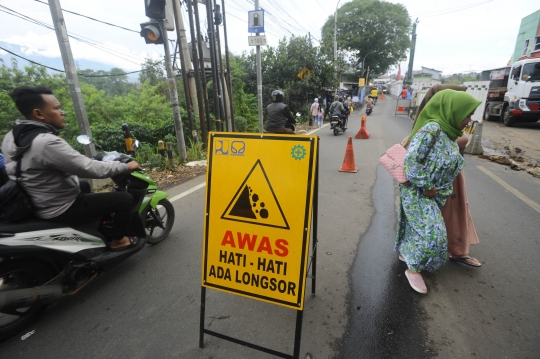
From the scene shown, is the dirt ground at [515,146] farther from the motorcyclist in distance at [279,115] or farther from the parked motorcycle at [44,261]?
the parked motorcycle at [44,261]

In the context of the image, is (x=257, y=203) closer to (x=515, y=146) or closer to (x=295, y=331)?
(x=295, y=331)

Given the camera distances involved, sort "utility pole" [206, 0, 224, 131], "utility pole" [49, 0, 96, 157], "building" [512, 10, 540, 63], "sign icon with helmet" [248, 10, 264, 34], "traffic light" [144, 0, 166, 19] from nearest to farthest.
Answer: "utility pole" [49, 0, 96, 157]
"traffic light" [144, 0, 166, 19]
"utility pole" [206, 0, 224, 131]
"sign icon with helmet" [248, 10, 264, 34]
"building" [512, 10, 540, 63]

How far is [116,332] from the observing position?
2104 millimetres

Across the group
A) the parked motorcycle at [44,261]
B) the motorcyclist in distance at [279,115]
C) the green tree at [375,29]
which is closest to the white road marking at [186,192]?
the parked motorcycle at [44,261]

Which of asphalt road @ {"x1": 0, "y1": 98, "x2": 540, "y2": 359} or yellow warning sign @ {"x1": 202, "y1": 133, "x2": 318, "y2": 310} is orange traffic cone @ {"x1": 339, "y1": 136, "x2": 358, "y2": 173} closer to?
asphalt road @ {"x1": 0, "y1": 98, "x2": 540, "y2": 359}

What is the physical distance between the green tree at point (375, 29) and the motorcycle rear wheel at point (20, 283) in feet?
149

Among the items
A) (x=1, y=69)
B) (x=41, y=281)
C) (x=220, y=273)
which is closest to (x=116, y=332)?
(x=41, y=281)

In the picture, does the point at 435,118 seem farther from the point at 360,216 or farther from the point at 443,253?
the point at 360,216

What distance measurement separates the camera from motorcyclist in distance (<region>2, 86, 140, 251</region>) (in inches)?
79.0

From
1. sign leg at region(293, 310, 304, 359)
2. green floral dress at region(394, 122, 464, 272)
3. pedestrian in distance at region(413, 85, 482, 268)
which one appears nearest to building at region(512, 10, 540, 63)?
pedestrian in distance at region(413, 85, 482, 268)

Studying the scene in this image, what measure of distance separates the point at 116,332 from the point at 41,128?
1.57 meters

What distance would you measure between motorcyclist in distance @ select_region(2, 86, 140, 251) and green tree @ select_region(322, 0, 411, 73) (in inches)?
1765

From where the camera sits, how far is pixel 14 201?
6.59 ft

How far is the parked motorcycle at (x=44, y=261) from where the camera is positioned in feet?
6.46
